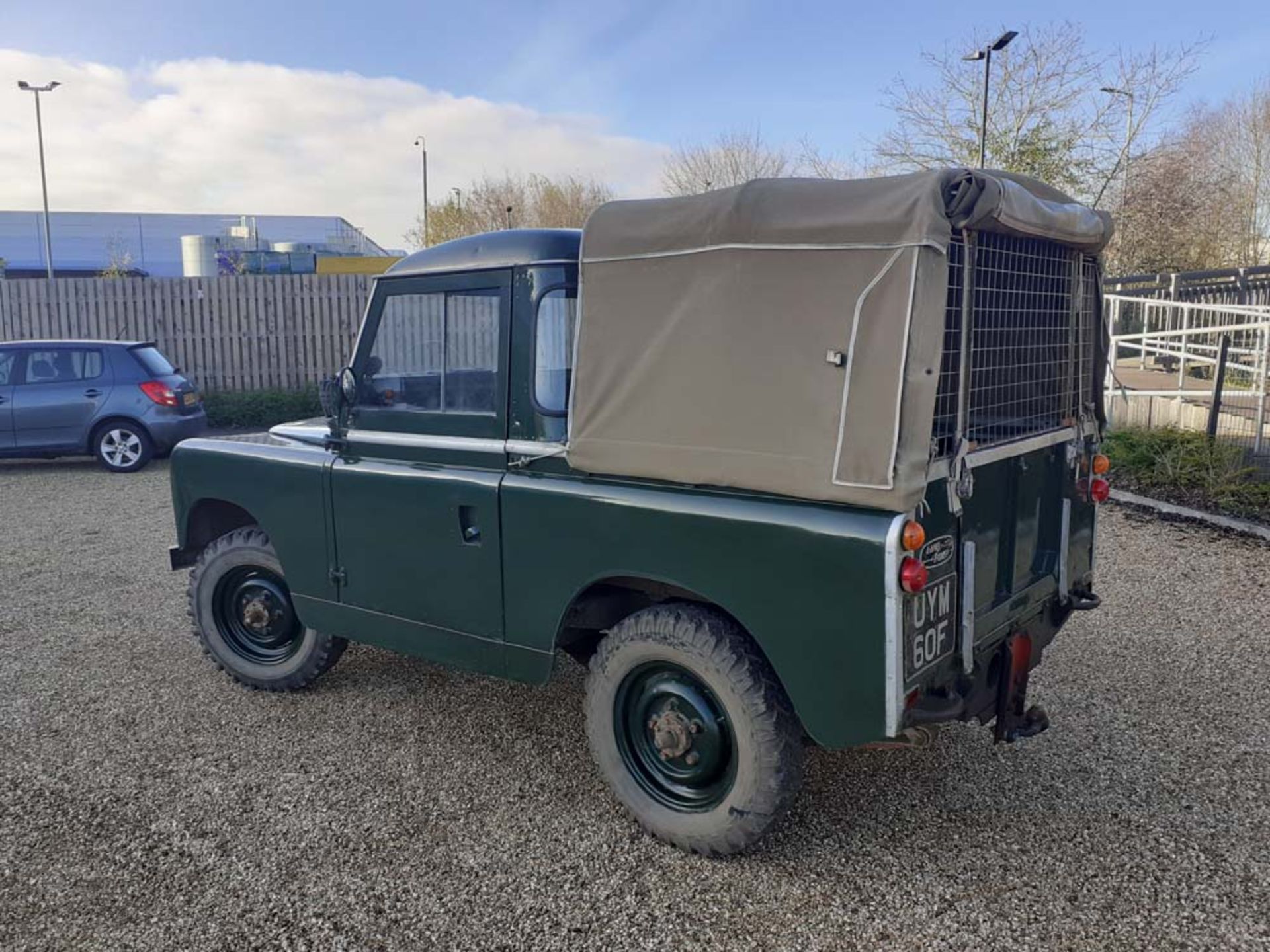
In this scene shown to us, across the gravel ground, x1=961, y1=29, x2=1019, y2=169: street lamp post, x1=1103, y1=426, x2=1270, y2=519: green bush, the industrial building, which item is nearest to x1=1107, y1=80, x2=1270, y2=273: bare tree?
x1=961, y1=29, x2=1019, y2=169: street lamp post

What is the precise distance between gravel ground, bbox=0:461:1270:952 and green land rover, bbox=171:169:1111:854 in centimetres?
37

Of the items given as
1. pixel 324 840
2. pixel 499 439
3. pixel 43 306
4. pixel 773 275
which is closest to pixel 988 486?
pixel 773 275

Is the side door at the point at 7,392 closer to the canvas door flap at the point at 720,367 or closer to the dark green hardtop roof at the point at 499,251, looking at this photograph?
the dark green hardtop roof at the point at 499,251

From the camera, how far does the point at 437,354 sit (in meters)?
3.91

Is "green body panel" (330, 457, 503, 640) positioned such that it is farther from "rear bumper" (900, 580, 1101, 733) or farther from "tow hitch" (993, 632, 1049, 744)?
"tow hitch" (993, 632, 1049, 744)

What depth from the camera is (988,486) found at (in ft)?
10.9

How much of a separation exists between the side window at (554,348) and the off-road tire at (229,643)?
1.79m

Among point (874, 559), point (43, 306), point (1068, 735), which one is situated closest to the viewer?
point (874, 559)

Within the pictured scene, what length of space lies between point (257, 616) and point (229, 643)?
276 mm

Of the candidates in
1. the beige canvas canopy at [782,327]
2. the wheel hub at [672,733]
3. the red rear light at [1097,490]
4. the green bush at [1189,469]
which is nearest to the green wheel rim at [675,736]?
the wheel hub at [672,733]

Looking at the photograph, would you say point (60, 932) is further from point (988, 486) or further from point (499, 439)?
point (988, 486)

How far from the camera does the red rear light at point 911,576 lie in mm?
2732

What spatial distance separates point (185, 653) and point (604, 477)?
10.7ft

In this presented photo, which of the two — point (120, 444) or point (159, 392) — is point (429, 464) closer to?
point (159, 392)
